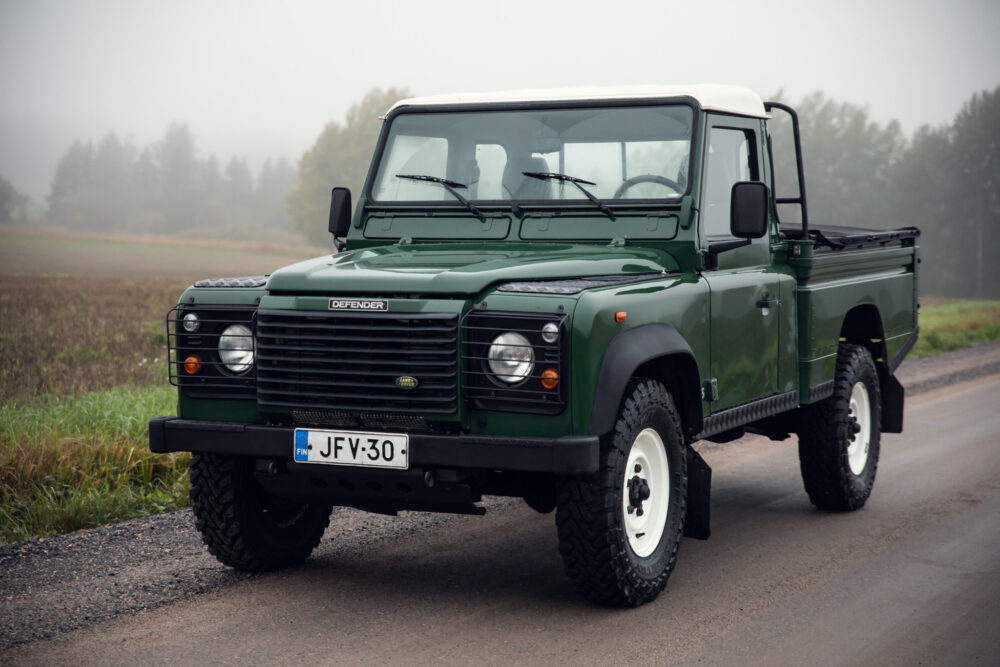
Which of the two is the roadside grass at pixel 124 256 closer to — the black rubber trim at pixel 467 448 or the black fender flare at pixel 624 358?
the black rubber trim at pixel 467 448

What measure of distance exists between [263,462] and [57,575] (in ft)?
4.00

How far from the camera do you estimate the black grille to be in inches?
184

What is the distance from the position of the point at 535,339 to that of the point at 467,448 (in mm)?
505

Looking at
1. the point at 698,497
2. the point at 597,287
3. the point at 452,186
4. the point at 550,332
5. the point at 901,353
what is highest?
the point at 452,186

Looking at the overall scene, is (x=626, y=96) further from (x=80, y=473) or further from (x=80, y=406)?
(x=80, y=406)

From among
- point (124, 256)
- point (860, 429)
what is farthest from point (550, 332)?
point (124, 256)

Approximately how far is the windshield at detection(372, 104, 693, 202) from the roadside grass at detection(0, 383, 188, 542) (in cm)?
247

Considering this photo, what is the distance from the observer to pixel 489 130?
623 centimetres

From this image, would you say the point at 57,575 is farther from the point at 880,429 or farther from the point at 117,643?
the point at 880,429

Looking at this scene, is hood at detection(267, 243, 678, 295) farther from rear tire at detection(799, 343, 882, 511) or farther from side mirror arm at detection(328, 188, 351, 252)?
rear tire at detection(799, 343, 882, 511)

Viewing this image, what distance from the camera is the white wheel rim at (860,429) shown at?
7.39 metres

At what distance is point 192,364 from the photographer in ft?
17.2

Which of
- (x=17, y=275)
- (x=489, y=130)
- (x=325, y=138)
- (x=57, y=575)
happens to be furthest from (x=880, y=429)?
(x=325, y=138)

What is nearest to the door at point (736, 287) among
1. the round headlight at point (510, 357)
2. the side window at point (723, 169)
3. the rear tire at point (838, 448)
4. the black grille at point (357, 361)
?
the side window at point (723, 169)
